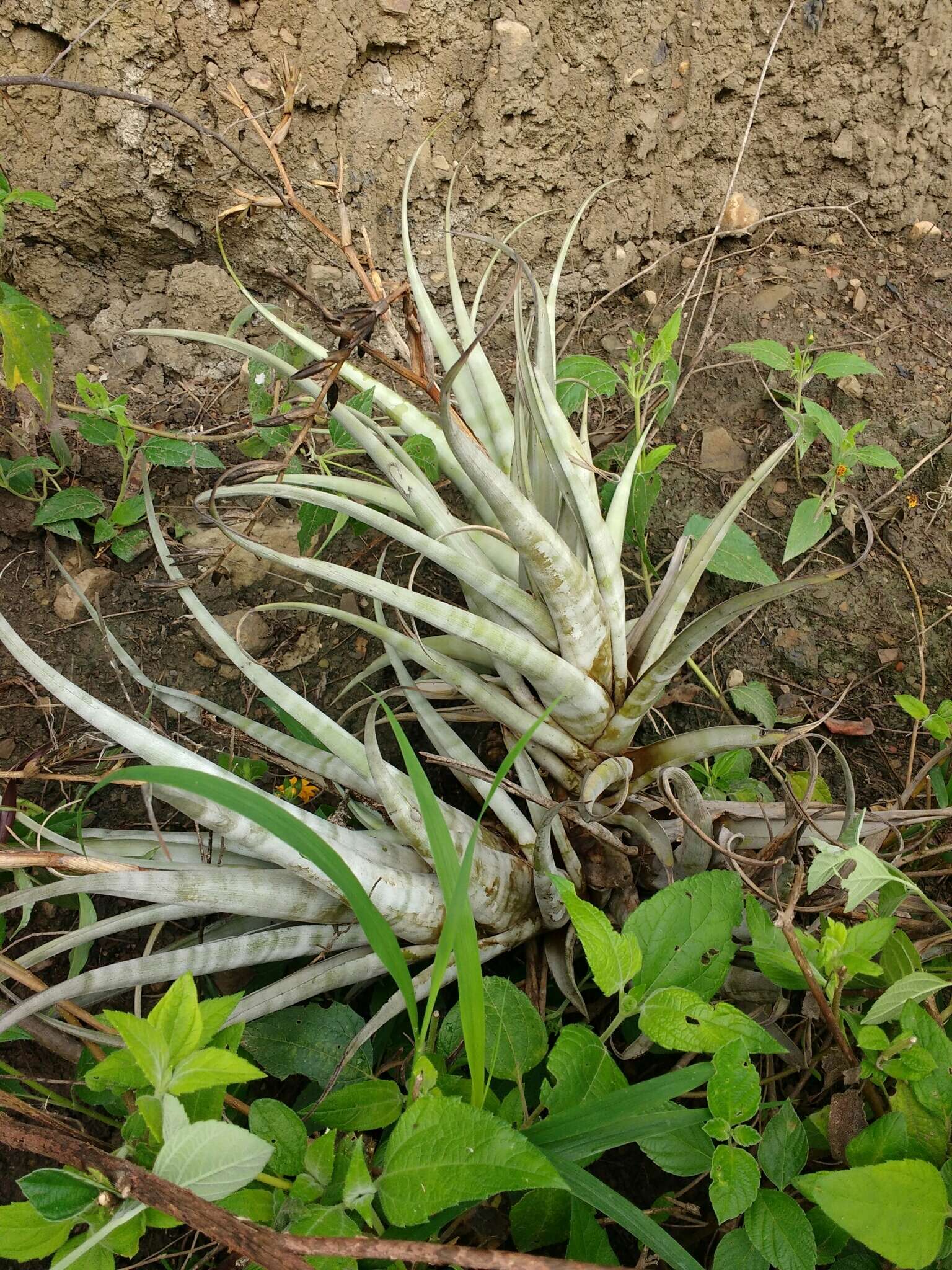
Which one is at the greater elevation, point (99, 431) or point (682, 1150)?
point (99, 431)

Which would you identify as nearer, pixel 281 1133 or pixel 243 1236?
pixel 243 1236

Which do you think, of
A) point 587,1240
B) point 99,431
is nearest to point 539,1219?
point 587,1240

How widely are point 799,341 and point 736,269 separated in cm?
26

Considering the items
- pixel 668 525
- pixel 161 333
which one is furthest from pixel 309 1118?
pixel 668 525

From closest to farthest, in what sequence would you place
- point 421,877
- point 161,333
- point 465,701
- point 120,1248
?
point 120,1248, point 421,877, point 161,333, point 465,701

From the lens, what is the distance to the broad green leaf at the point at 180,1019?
74 cm

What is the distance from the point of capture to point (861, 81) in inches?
73.3

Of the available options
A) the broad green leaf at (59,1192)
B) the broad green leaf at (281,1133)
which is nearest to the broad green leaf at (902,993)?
the broad green leaf at (281,1133)

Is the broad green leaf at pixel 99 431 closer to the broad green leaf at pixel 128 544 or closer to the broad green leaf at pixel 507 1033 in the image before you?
the broad green leaf at pixel 128 544

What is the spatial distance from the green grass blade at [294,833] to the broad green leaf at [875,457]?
1.22m

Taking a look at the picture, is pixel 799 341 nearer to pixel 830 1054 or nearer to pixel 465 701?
pixel 465 701

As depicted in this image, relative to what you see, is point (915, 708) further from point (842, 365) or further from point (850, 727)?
point (842, 365)

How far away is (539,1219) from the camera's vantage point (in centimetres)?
87

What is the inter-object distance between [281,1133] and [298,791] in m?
0.51
